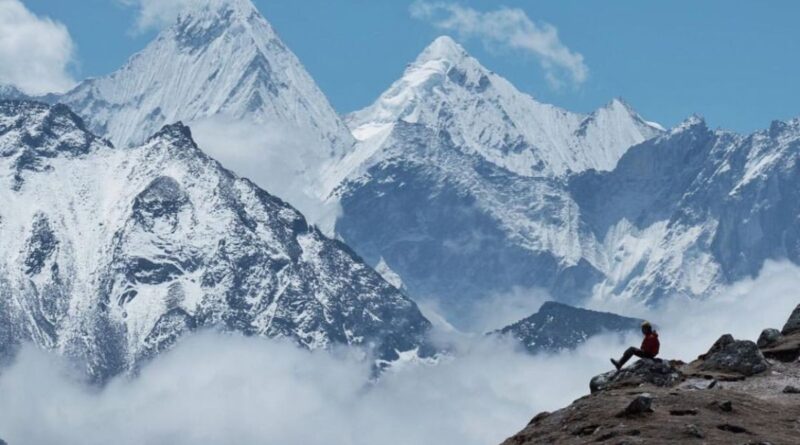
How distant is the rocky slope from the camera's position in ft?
182

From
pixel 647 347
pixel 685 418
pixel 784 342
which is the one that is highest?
pixel 784 342

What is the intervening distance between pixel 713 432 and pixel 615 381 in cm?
1036

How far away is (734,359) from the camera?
68750 mm

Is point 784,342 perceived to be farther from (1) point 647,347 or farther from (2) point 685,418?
(2) point 685,418

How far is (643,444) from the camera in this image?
53875 millimetres

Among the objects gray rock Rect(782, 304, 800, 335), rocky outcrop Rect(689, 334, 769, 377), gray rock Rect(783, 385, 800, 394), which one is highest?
gray rock Rect(782, 304, 800, 335)

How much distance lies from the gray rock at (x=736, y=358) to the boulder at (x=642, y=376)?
341cm

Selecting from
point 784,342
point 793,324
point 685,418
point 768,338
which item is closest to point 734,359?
point 784,342

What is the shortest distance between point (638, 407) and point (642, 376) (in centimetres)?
773

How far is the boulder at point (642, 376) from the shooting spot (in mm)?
65000

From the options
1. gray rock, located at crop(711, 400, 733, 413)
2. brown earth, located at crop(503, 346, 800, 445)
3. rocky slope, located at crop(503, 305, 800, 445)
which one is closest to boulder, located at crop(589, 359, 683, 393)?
rocky slope, located at crop(503, 305, 800, 445)

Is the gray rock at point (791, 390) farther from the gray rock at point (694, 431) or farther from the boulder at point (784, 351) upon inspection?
the gray rock at point (694, 431)

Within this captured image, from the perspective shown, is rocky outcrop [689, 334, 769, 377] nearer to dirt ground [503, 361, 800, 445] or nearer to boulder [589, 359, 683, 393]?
dirt ground [503, 361, 800, 445]

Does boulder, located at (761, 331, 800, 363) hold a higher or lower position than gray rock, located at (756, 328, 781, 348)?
lower
